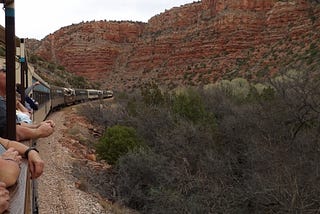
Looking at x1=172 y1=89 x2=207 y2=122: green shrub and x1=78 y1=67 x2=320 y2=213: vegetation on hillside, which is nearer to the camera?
x1=78 y1=67 x2=320 y2=213: vegetation on hillside

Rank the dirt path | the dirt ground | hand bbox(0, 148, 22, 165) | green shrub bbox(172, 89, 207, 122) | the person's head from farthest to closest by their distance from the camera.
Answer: green shrub bbox(172, 89, 207, 122)
the dirt ground
the dirt path
the person's head
hand bbox(0, 148, 22, 165)

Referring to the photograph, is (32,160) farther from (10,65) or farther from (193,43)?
(193,43)

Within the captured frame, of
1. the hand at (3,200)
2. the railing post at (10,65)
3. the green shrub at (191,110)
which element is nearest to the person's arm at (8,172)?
the hand at (3,200)

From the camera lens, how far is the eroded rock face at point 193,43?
57719 mm

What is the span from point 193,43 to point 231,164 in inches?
2334

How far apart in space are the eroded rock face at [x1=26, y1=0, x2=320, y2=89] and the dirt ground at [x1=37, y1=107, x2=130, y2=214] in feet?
118

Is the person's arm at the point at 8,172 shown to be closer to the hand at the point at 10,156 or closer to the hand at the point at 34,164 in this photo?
the hand at the point at 10,156

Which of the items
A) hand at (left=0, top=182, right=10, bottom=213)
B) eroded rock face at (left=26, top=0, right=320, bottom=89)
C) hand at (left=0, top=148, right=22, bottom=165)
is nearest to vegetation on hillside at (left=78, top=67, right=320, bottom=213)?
hand at (left=0, top=148, right=22, bottom=165)

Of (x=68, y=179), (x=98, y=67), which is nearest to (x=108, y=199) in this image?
(x=68, y=179)

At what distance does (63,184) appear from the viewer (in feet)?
35.6

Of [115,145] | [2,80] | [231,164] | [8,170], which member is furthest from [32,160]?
[115,145]

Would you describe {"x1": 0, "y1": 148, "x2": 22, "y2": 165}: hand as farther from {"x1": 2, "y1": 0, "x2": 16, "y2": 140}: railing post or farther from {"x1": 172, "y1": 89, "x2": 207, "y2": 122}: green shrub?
{"x1": 172, "y1": 89, "x2": 207, "y2": 122}: green shrub

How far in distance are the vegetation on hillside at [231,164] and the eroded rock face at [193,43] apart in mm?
32743

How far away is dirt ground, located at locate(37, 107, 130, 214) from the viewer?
9.30 m
